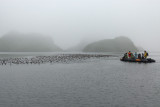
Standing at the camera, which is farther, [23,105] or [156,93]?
[156,93]

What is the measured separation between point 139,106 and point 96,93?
5610mm

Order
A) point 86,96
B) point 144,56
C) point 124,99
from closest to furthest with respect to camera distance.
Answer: point 124,99 < point 86,96 < point 144,56

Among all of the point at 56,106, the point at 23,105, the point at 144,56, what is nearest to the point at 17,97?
the point at 23,105

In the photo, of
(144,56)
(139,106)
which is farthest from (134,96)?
(144,56)

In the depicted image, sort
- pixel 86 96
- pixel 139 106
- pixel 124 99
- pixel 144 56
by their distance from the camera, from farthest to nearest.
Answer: pixel 144 56 < pixel 86 96 < pixel 124 99 < pixel 139 106

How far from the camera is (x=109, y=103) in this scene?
16.5 m

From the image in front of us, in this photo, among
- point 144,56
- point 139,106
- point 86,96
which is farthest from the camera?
point 144,56

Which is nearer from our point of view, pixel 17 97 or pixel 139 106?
pixel 139 106

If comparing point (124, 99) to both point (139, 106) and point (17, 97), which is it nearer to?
point (139, 106)

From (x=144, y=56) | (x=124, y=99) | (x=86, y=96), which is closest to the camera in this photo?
(x=124, y=99)

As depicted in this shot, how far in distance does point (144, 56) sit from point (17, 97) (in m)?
52.7

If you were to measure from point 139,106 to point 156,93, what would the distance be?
549 cm

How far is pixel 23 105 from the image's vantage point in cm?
1619

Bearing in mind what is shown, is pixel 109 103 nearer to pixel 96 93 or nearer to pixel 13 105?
pixel 96 93
